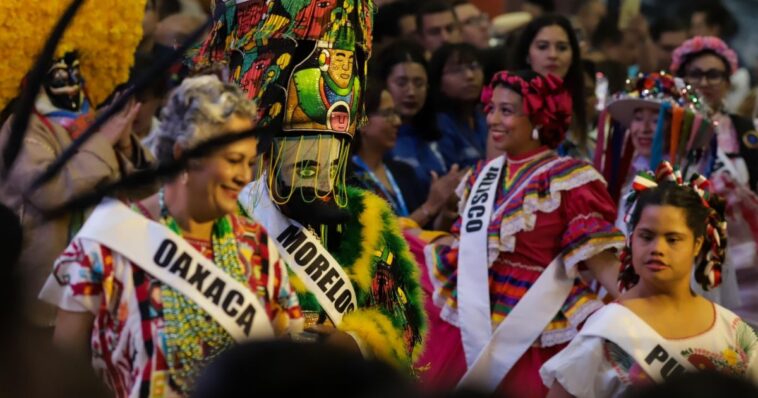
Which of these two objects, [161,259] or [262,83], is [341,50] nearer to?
[262,83]

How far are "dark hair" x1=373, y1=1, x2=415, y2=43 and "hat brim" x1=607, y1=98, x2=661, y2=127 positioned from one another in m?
1.94

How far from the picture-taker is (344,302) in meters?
4.30

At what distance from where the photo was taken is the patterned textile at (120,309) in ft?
11.1

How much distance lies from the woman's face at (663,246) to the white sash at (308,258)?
3.67ft

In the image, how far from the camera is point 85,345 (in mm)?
3467

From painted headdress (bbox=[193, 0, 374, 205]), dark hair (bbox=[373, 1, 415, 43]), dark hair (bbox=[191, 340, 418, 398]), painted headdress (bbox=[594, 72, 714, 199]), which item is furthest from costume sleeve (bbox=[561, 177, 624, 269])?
dark hair (bbox=[191, 340, 418, 398])

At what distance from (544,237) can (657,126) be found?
4.77 feet

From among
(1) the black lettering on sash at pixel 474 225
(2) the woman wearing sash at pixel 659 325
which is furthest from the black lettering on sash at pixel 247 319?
(1) the black lettering on sash at pixel 474 225

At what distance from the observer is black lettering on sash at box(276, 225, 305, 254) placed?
4285 millimetres

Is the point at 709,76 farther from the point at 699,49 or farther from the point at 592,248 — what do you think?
the point at 592,248

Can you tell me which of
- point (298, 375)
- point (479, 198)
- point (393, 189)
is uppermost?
point (298, 375)

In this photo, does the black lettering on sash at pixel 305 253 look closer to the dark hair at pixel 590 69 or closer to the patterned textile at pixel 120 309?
the patterned textile at pixel 120 309

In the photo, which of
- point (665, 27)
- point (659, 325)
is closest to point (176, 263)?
point (659, 325)

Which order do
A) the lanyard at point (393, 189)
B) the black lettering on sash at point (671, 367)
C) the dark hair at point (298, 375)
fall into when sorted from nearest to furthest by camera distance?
the dark hair at point (298, 375) → the black lettering on sash at point (671, 367) → the lanyard at point (393, 189)
